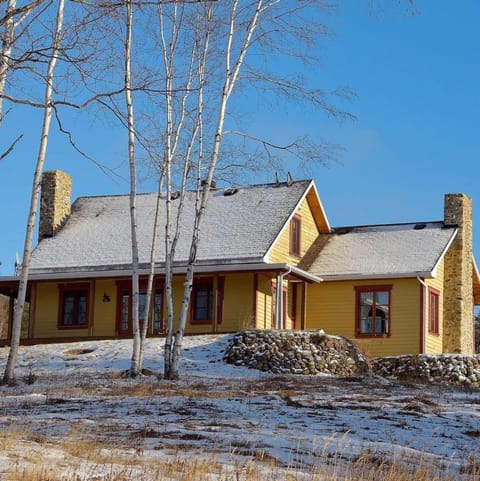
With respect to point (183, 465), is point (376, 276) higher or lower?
higher

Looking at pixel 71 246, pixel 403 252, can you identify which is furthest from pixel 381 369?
pixel 71 246

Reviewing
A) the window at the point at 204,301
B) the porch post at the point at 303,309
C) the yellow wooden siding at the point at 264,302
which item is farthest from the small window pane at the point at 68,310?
the porch post at the point at 303,309

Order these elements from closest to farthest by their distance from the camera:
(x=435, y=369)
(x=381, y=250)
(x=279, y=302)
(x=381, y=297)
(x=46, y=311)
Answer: (x=435, y=369)
(x=279, y=302)
(x=381, y=297)
(x=381, y=250)
(x=46, y=311)

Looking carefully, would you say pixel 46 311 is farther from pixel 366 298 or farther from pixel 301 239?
pixel 366 298

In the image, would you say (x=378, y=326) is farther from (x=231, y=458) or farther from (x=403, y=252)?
(x=231, y=458)

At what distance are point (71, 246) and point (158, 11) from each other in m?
14.0

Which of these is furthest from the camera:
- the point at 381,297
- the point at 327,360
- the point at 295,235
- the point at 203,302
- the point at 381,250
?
the point at 295,235

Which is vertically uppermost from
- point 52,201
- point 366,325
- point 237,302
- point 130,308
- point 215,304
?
point 52,201

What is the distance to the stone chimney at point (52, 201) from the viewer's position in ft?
118

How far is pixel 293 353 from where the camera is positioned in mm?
25703

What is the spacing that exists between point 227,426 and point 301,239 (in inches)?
914

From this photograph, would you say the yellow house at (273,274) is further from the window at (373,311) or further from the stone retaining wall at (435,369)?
the stone retaining wall at (435,369)

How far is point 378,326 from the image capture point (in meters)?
32.0

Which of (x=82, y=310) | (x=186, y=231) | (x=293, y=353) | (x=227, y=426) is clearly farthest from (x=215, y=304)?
(x=227, y=426)
